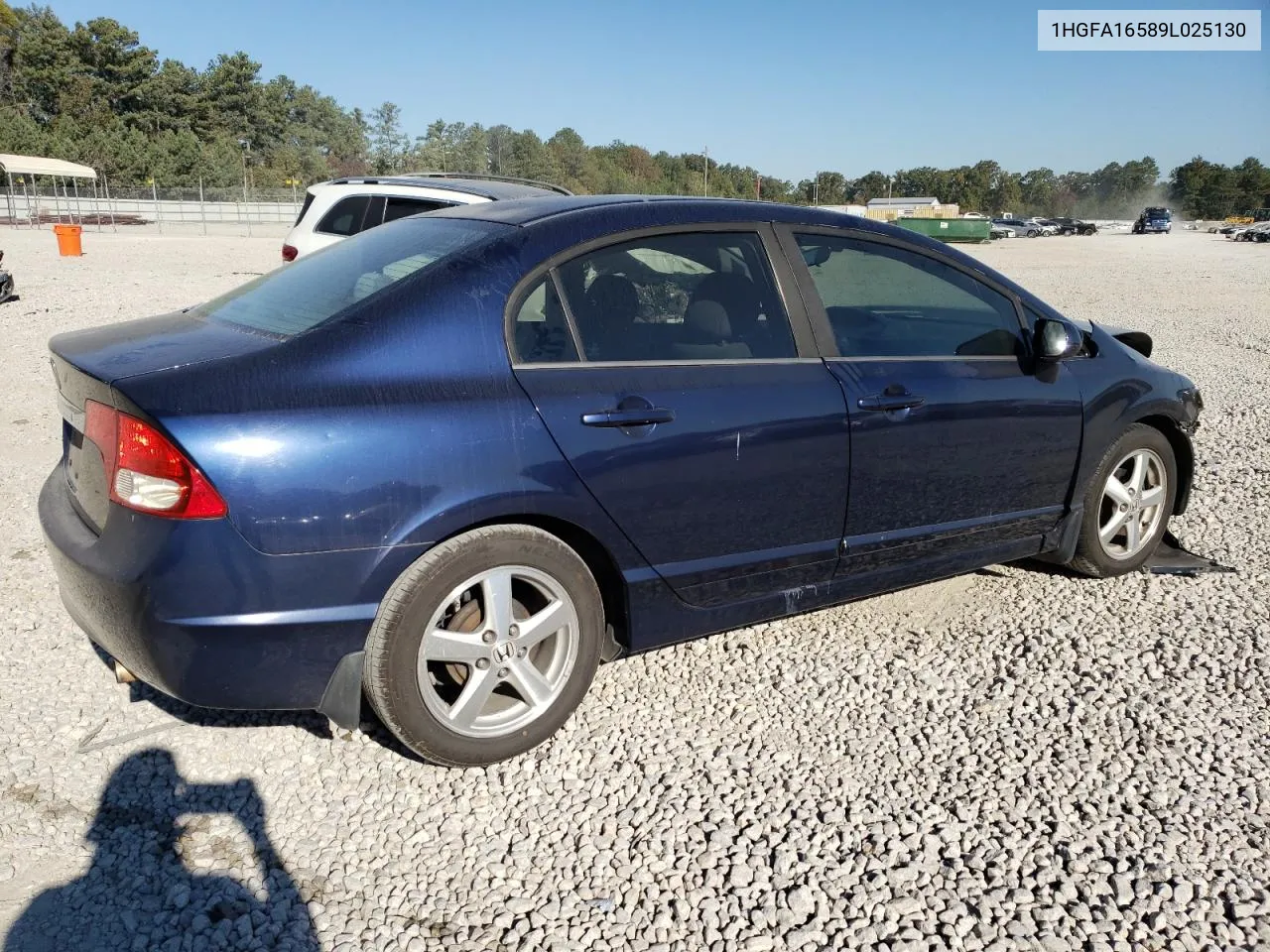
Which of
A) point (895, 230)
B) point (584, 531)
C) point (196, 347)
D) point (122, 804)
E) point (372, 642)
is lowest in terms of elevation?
point (122, 804)

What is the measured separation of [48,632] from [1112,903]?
3.73m

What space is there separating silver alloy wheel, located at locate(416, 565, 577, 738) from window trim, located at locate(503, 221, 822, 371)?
678mm

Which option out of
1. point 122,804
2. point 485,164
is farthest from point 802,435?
point 485,164

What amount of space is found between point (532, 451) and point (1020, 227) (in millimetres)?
75271

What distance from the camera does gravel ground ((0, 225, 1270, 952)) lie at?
241cm

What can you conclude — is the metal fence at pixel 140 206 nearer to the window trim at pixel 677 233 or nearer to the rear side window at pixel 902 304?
the rear side window at pixel 902 304

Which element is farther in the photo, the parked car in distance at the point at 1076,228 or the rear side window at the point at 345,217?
the parked car in distance at the point at 1076,228

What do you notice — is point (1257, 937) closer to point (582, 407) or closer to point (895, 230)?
point (582, 407)

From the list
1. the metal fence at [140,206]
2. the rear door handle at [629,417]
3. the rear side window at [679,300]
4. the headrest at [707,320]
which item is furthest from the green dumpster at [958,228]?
the rear door handle at [629,417]

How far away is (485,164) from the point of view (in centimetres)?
9200

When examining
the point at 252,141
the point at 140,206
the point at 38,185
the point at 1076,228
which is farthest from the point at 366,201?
the point at 252,141

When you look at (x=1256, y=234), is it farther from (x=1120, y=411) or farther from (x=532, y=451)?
(x=532, y=451)

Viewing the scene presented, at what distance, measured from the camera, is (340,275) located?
3326mm

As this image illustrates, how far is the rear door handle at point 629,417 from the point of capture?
9.84 ft
